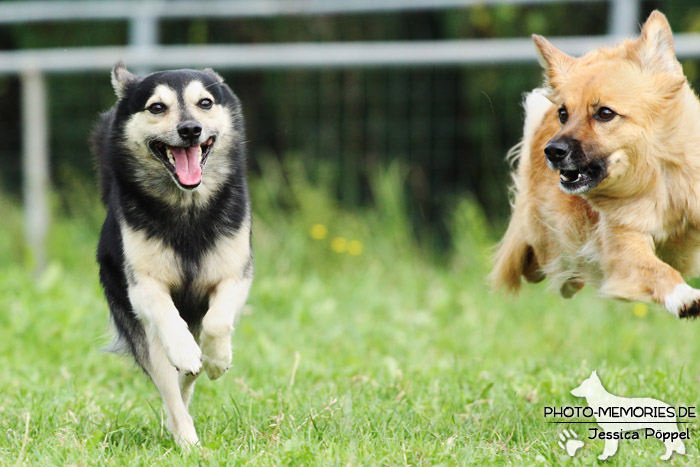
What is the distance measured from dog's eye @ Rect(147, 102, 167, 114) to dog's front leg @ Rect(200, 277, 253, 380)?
0.67 m

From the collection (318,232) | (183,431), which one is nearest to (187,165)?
(183,431)

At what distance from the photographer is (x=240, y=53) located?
6.76 meters

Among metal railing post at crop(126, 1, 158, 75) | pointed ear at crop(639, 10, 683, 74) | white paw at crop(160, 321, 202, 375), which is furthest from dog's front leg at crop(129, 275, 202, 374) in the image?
metal railing post at crop(126, 1, 158, 75)

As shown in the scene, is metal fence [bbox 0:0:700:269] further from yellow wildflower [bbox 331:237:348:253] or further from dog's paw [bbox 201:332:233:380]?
dog's paw [bbox 201:332:233:380]

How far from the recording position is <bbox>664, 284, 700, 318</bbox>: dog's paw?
2.98 metres

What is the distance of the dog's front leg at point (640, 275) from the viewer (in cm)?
301

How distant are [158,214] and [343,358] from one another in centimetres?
174

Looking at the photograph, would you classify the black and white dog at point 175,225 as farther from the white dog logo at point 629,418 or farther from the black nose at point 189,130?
the white dog logo at point 629,418

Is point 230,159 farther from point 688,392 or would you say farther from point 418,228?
point 418,228

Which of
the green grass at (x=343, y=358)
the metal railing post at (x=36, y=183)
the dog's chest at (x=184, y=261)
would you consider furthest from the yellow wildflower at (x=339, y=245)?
the dog's chest at (x=184, y=261)

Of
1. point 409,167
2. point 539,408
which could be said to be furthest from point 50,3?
point 539,408

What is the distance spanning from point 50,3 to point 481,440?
7340mm

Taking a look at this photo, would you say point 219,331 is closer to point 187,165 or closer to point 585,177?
point 187,165

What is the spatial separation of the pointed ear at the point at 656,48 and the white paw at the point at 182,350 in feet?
5.96
